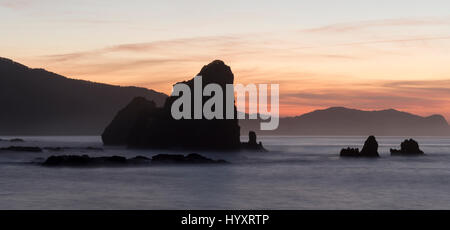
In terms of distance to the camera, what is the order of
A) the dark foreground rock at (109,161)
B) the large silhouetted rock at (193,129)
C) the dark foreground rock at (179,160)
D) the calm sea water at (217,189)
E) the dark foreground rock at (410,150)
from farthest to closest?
the large silhouetted rock at (193,129) < the dark foreground rock at (410,150) < the dark foreground rock at (179,160) < the dark foreground rock at (109,161) < the calm sea water at (217,189)

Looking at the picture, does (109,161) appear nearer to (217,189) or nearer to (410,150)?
(217,189)

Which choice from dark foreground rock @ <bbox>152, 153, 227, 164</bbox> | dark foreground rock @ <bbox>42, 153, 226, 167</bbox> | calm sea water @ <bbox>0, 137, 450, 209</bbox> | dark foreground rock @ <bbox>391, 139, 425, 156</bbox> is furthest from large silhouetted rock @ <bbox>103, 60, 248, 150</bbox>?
calm sea water @ <bbox>0, 137, 450, 209</bbox>

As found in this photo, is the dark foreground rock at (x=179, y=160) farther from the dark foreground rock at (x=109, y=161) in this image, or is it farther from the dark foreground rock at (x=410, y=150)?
the dark foreground rock at (x=410, y=150)

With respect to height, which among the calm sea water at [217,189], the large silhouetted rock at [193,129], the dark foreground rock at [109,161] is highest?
the large silhouetted rock at [193,129]

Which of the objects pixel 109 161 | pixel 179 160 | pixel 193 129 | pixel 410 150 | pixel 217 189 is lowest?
pixel 217 189

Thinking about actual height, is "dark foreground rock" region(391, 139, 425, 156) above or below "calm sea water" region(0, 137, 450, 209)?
above

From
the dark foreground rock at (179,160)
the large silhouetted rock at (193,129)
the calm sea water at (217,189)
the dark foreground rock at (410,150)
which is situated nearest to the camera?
the calm sea water at (217,189)

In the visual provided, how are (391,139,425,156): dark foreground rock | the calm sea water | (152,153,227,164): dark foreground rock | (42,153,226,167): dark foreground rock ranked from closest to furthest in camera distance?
the calm sea water
(42,153,226,167): dark foreground rock
(152,153,227,164): dark foreground rock
(391,139,425,156): dark foreground rock

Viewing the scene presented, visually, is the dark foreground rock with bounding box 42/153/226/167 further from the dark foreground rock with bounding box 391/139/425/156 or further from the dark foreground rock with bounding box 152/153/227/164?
the dark foreground rock with bounding box 391/139/425/156

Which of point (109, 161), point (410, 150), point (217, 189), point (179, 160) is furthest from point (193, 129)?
point (217, 189)

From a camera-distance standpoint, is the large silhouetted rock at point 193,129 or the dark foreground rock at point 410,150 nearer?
the dark foreground rock at point 410,150

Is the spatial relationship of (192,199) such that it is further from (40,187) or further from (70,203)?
(40,187)

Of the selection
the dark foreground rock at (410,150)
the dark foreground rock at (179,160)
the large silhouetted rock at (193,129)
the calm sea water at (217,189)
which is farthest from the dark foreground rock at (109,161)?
the dark foreground rock at (410,150)
